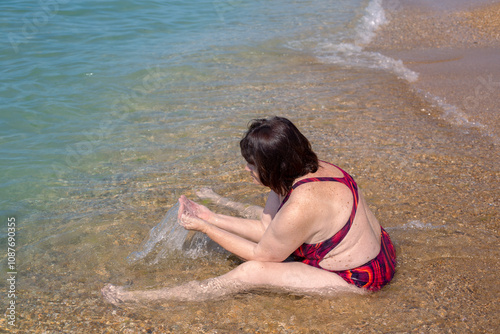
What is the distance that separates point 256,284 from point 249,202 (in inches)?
57.3

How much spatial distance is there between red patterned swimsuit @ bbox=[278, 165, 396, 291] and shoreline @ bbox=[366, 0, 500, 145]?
3052mm

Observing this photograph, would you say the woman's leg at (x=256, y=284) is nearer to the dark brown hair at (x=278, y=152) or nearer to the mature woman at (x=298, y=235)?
the mature woman at (x=298, y=235)

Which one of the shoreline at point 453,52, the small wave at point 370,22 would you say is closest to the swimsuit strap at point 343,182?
the shoreline at point 453,52

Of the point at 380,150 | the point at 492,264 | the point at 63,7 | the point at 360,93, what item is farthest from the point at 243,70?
the point at 63,7

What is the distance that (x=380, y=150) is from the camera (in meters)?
5.39

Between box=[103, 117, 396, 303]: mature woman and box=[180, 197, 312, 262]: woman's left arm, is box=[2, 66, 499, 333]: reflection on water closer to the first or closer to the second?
box=[103, 117, 396, 303]: mature woman

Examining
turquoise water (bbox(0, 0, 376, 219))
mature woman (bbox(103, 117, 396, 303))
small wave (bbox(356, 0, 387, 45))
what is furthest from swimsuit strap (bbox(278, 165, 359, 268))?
small wave (bbox(356, 0, 387, 45))

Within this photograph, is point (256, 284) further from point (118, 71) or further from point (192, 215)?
point (118, 71)

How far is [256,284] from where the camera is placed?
10.6 feet

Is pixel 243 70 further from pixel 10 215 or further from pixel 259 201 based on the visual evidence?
pixel 10 215

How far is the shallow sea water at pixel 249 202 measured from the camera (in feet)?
10.3

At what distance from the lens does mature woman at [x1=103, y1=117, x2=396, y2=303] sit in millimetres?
2875

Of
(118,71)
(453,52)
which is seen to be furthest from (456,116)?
(118,71)

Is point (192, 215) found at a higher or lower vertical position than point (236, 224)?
higher
